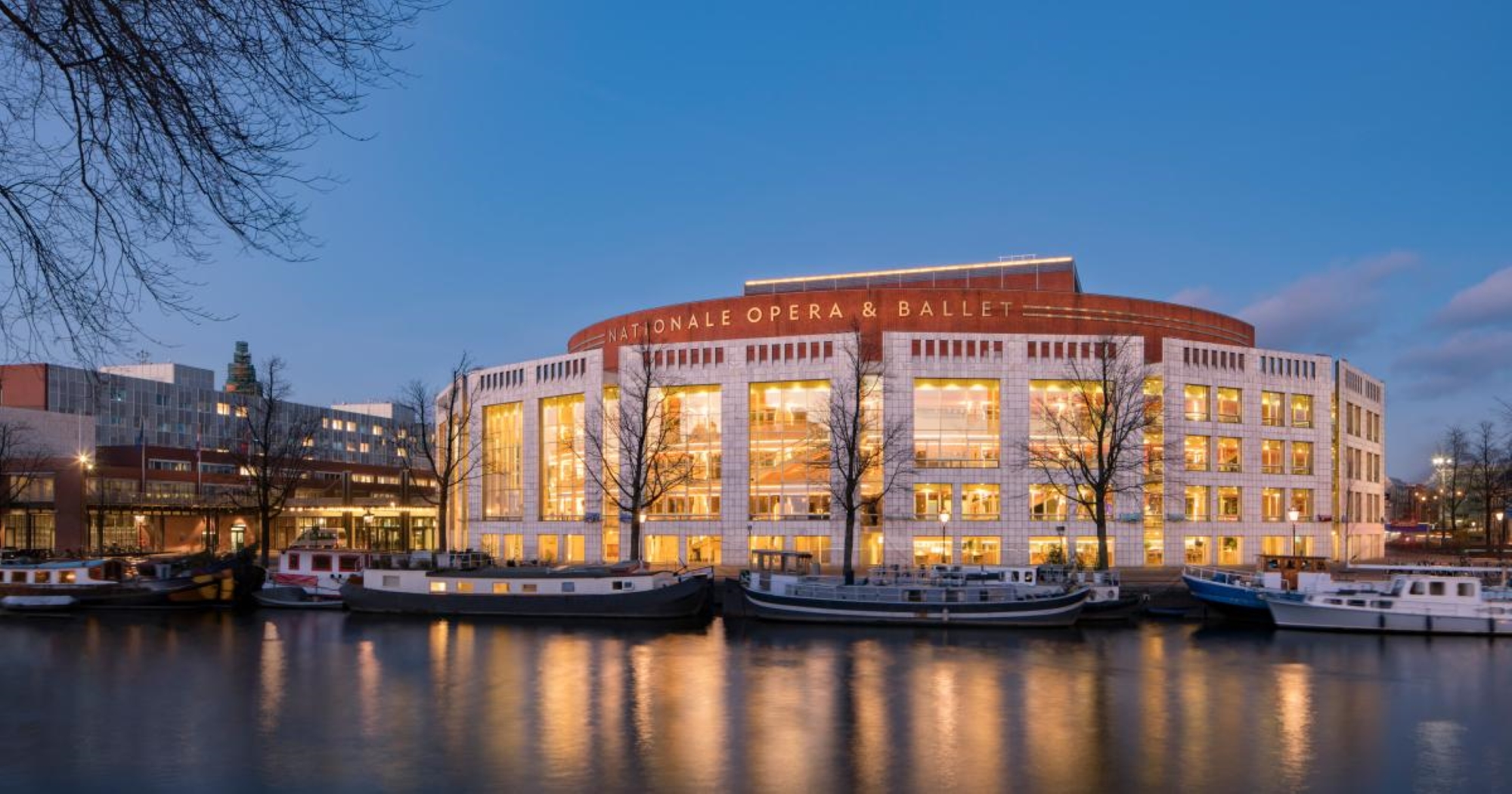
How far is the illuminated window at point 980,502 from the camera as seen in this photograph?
81938 mm

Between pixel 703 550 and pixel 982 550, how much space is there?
21005mm

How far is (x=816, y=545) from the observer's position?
273 ft

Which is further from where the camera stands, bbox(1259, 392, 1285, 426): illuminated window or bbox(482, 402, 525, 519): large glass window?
bbox(482, 402, 525, 519): large glass window

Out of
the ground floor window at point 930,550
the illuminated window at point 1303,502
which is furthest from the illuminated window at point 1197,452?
the ground floor window at point 930,550

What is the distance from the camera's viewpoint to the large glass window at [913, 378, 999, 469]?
272 feet

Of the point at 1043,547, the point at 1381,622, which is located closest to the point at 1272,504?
the point at 1043,547

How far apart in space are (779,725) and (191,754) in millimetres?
15137

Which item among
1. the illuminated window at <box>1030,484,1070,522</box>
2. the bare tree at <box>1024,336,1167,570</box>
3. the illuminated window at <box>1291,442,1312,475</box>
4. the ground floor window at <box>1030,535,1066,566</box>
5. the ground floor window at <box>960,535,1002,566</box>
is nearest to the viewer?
the bare tree at <box>1024,336,1167,570</box>

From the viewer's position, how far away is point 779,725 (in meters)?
31.3

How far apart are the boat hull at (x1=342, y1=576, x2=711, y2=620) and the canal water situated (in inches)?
200

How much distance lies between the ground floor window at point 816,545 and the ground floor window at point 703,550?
19.8 feet

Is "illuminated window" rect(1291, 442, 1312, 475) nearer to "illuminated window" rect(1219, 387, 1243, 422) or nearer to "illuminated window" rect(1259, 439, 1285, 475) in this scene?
"illuminated window" rect(1259, 439, 1285, 475)

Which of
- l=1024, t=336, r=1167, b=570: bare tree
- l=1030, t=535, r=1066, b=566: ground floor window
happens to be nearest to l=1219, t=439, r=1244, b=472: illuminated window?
l=1024, t=336, r=1167, b=570: bare tree

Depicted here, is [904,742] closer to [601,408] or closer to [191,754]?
[191,754]
